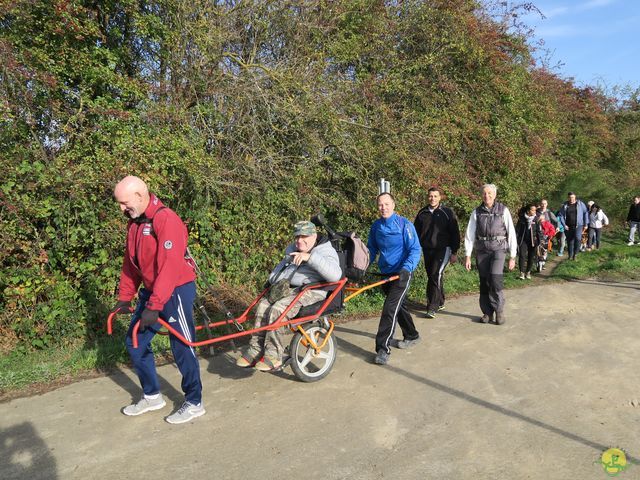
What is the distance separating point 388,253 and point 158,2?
5262 millimetres

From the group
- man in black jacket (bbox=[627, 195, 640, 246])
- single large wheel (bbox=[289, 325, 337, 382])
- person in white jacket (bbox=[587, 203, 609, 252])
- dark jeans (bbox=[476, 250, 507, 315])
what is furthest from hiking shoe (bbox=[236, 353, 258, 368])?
man in black jacket (bbox=[627, 195, 640, 246])

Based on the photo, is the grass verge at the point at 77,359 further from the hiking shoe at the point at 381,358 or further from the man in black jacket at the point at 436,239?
the hiking shoe at the point at 381,358

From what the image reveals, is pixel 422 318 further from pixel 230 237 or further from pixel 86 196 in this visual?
pixel 86 196

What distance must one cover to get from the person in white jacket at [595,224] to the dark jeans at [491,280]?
1048 cm

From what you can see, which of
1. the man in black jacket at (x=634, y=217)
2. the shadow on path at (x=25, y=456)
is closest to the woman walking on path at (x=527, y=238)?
the man in black jacket at (x=634, y=217)

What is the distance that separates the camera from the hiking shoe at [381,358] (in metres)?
5.05

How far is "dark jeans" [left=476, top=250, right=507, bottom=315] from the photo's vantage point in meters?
6.36

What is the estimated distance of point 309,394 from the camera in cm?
436

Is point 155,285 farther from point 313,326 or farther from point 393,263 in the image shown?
point 393,263

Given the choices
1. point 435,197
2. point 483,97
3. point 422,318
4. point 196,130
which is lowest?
point 422,318

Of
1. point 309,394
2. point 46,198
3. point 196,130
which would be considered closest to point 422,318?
point 309,394

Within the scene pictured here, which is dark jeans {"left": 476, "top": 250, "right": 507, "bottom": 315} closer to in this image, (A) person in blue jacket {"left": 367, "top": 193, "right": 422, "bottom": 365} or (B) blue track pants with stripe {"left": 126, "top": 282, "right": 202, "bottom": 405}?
(A) person in blue jacket {"left": 367, "top": 193, "right": 422, "bottom": 365}

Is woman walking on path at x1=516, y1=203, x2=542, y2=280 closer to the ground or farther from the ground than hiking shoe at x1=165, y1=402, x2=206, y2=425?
farther from the ground

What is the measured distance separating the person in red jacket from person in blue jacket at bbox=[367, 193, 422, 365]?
2.14 m
